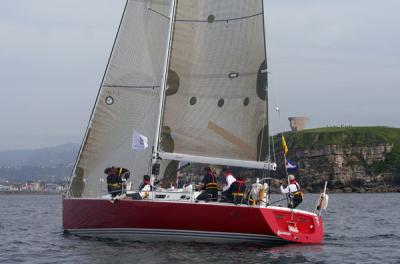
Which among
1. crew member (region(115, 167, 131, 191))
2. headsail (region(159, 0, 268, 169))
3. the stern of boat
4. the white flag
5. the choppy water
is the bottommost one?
the choppy water

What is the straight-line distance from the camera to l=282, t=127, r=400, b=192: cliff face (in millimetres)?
118875

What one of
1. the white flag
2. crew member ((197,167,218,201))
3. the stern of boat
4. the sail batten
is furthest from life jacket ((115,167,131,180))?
the stern of boat

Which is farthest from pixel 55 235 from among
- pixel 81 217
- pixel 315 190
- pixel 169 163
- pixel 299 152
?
pixel 299 152

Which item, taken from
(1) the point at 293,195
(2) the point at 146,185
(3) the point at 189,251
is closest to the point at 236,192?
(1) the point at 293,195

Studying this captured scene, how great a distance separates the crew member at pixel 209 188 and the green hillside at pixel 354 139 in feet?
337

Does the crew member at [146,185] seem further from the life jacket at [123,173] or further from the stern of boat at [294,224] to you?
the stern of boat at [294,224]

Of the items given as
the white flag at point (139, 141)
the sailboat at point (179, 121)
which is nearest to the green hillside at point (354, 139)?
the sailboat at point (179, 121)

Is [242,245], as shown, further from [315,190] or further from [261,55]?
[315,190]

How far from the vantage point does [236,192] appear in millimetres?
21859

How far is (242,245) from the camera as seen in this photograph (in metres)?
21.9

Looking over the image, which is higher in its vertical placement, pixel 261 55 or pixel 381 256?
pixel 261 55

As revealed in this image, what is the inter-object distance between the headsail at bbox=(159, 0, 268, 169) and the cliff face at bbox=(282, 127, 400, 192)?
94.2 m

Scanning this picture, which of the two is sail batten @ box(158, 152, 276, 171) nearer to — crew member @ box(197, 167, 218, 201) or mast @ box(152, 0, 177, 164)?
mast @ box(152, 0, 177, 164)

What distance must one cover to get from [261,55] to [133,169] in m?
5.63
